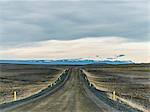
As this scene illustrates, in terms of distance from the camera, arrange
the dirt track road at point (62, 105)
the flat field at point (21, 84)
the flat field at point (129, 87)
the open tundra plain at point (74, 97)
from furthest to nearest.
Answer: the flat field at point (21, 84)
the flat field at point (129, 87)
the open tundra plain at point (74, 97)
the dirt track road at point (62, 105)

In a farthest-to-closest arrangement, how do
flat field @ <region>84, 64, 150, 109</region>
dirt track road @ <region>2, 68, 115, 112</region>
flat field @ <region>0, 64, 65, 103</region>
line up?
flat field @ <region>0, 64, 65, 103</region> < flat field @ <region>84, 64, 150, 109</region> < dirt track road @ <region>2, 68, 115, 112</region>

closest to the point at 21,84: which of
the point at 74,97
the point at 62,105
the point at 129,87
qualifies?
the point at 129,87

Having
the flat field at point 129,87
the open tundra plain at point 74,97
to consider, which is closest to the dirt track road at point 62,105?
the open tundra plain at point 74,97

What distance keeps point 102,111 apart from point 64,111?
8.32ft

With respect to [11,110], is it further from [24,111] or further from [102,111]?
[102,111]

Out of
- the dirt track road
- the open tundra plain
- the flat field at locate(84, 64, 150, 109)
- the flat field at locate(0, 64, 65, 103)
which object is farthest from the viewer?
the flat field at locate(0, 64, 65, 103)

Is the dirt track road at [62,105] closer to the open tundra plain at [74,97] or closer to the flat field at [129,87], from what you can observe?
the open tundra plain at [74,97]

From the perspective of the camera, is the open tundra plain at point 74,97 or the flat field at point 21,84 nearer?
the open tundra plain at point 74,97

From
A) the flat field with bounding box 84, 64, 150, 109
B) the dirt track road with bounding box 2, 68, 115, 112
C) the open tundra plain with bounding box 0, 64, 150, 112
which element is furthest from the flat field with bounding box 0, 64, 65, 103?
the flat field with bounding box 84, 64, 150, 109

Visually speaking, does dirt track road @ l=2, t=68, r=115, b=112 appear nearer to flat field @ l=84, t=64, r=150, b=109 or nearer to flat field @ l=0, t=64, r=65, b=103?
flat field @ l=0, t=64, r=65, b=103

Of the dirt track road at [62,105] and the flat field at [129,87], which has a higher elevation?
the dirt track road at [62,105]

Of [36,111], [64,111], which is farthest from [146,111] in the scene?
[36,111]

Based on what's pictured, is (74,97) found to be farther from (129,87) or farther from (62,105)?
(129,87)

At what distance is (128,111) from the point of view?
25.8 m
